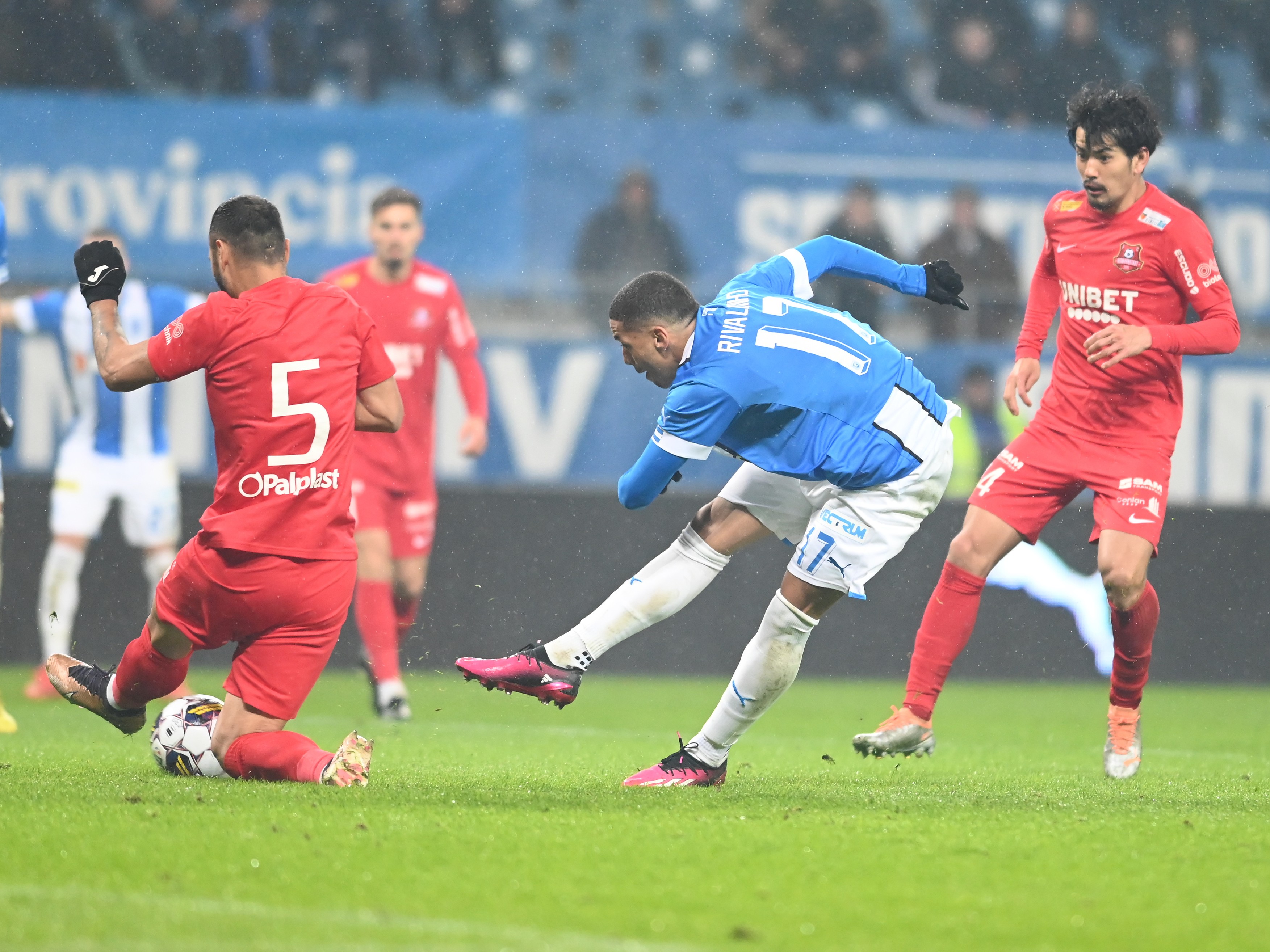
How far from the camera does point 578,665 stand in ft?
15.1

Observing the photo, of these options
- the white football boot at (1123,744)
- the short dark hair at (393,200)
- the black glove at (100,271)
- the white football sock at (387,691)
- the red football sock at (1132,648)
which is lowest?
the white football sock at (387,691)

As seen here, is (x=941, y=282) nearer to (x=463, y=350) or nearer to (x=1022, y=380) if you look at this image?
(x=1022, y=380)

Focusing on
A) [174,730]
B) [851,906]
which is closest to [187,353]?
[174,730]

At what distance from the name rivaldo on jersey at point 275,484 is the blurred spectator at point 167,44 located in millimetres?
7752

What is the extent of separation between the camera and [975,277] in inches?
423

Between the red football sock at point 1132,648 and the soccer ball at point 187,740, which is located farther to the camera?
the red football sock at point 1132,648

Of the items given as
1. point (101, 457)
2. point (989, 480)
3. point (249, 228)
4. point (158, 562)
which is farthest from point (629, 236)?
point (249, 228)

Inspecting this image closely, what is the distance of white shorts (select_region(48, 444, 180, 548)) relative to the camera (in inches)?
321

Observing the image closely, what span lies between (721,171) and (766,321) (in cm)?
655

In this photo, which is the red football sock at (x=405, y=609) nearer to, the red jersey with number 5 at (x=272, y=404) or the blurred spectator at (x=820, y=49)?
the red jersey with number 5 at (x=272, y=404)

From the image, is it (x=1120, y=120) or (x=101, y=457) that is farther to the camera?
(x=101, y=457)

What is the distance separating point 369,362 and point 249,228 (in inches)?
20.2

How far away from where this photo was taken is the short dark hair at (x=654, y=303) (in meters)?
4.51

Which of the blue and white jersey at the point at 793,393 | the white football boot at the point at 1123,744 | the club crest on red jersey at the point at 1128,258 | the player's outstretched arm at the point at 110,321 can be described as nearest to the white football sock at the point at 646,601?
the blue and white jersey at the point at 793,393
